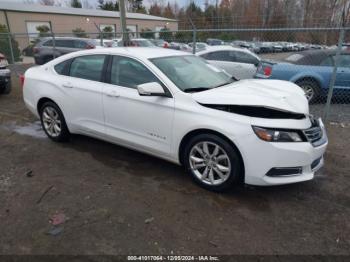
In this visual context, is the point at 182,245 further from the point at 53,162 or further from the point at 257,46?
the point at 257,46

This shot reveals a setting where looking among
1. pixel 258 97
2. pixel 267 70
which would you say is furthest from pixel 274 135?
pixel 267 70

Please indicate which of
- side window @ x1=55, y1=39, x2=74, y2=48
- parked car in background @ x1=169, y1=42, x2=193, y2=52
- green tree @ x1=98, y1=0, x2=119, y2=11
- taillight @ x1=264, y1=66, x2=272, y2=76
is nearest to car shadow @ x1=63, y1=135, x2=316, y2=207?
taillight @ x1=264, y1=66, x2=272, y2=76

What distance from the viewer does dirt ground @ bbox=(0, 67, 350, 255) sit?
2.59m

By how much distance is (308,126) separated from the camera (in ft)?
10.2

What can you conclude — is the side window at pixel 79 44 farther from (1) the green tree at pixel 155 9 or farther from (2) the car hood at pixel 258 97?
(1) the green tree at pixel 155 9

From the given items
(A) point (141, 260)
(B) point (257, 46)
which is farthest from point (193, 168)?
(B) point (257, 46)

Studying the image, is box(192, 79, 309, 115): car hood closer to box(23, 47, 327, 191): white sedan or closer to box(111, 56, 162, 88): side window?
box(23, 47, 327, 191): white sedan

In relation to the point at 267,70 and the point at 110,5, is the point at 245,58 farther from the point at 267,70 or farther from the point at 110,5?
the point at 110,5

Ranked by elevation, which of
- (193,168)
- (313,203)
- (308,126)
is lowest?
(313,203)

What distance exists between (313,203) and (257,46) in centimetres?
989

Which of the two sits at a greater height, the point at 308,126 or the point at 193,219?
the point at 308,126

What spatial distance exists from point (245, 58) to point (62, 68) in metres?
5.75

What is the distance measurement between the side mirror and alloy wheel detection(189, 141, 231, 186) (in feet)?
2.52

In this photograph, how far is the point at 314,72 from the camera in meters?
7.20
